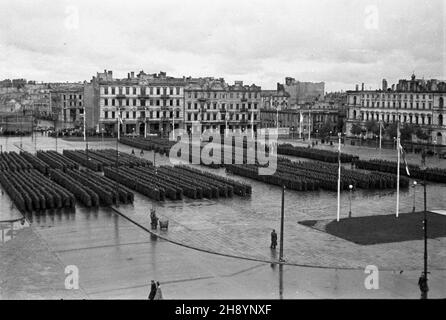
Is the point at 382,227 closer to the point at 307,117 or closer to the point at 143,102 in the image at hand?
the point at 143,102

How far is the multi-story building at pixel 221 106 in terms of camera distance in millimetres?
116188

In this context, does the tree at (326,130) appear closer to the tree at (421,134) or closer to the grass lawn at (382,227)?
the tree at (421,134)

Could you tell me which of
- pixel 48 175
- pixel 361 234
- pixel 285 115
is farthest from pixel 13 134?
pixel 361 234

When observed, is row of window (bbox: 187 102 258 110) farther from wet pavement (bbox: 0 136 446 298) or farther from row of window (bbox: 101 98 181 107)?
wet pavement (bbox: 0 136 446 298)

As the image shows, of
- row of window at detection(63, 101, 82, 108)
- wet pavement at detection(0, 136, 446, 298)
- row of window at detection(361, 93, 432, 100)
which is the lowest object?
wet pavement at detection(0, 136, 446, 298)

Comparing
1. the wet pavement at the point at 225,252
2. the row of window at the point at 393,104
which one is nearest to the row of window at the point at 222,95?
the row of window at the point at 393,104

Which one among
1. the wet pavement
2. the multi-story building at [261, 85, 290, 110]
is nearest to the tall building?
the multi-story building at [261, 85, 290, 110]

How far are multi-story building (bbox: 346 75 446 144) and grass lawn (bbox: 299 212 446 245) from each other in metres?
50.7

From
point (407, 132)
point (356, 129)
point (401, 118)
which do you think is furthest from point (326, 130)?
point (407, 132)

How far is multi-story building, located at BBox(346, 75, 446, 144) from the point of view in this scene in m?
93.6

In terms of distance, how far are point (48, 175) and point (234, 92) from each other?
68413mm

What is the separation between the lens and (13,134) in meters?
114

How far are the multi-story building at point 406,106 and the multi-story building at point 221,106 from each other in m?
18.8
